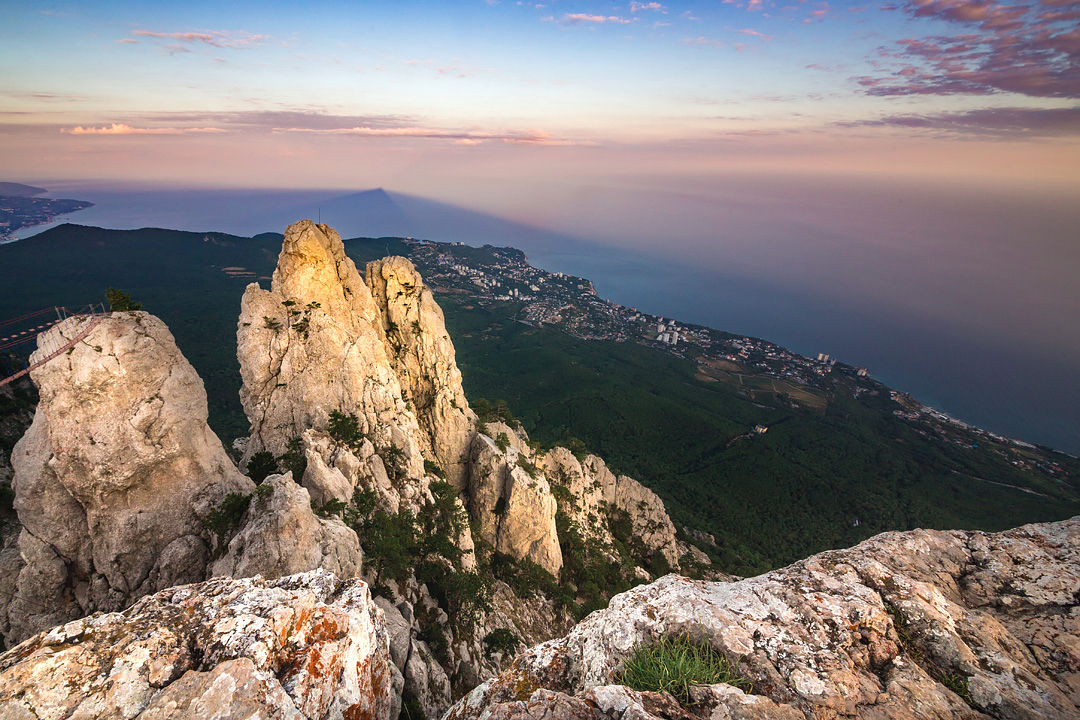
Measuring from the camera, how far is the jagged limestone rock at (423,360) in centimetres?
3978

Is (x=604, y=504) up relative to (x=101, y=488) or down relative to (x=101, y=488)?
down

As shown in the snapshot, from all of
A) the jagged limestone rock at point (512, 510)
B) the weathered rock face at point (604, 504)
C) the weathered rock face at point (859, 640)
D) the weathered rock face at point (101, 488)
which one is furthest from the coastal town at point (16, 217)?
the weathered rock face at point (859, 640)

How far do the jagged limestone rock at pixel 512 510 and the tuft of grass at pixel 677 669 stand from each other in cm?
→ 3068

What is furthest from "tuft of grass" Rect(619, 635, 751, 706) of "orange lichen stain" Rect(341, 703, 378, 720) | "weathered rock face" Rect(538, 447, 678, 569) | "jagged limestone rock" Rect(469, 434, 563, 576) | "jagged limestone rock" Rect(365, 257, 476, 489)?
"weathered rock face" Rect(538, 447, 678, 569)

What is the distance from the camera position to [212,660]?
7.47 metres

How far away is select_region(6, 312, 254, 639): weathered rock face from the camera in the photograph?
16312mm

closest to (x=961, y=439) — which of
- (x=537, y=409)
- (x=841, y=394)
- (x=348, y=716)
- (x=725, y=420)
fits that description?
(x=841, y=394)

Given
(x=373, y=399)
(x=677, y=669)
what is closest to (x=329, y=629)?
(x=677, y=669)

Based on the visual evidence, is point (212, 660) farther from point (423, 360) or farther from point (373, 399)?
point (423, 360)

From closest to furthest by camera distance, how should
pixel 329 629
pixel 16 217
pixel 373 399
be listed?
1. pixel 329 629
2. pixel 373 399
3. pixel 16 217

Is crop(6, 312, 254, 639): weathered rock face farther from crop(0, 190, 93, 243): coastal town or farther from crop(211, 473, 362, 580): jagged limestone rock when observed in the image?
crop(0, 190, 93, 243): coastal town

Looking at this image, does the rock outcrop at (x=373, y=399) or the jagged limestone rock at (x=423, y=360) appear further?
the jagged limestone rock at (x=423, y=360)

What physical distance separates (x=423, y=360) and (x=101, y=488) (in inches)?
1020

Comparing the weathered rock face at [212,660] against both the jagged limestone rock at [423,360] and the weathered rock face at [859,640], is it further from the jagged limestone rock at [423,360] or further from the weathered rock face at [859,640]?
the jagged limestone rock at [423,360]
